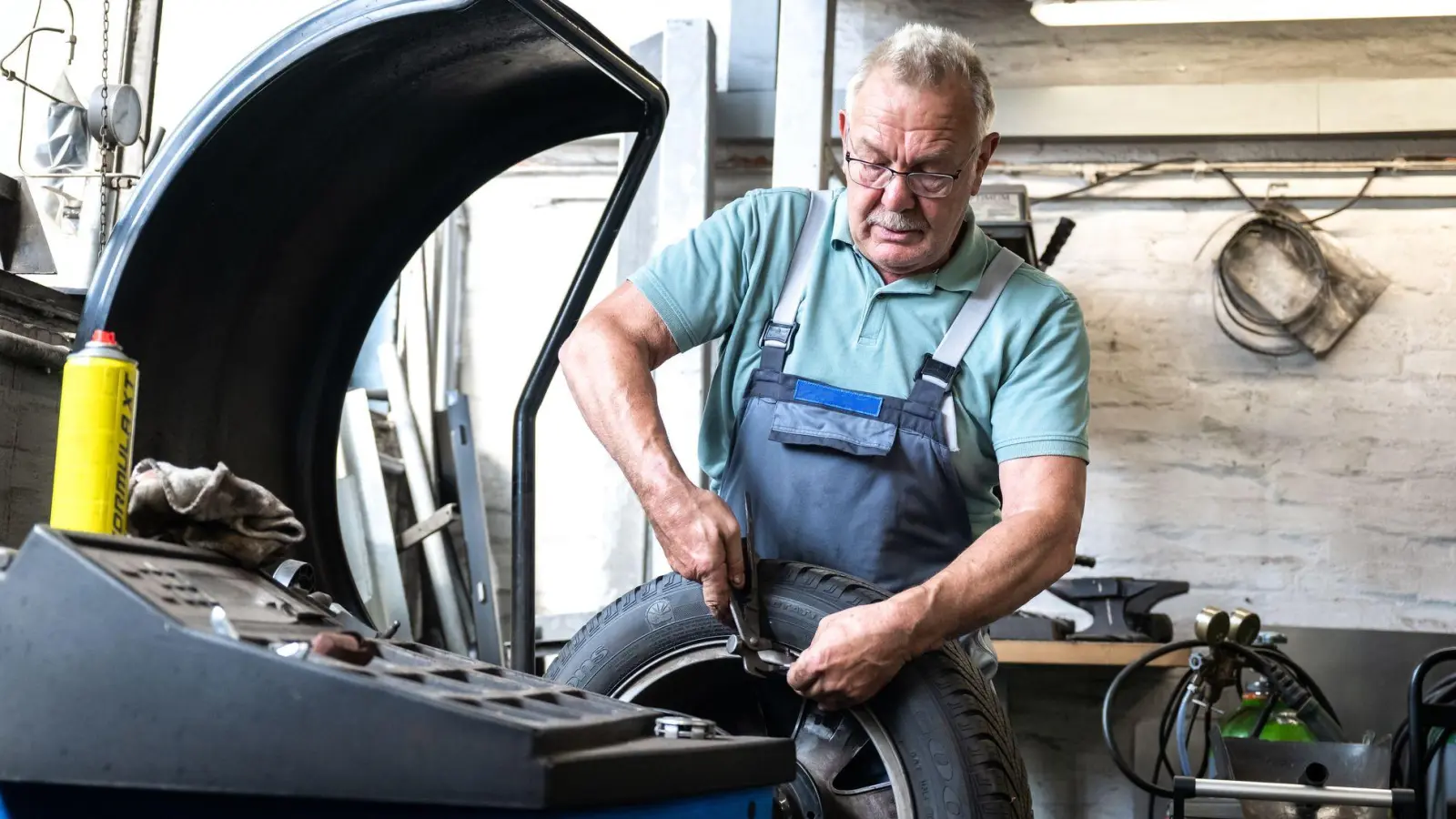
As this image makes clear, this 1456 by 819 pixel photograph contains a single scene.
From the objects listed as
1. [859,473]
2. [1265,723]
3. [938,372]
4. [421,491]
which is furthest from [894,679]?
[421,491]

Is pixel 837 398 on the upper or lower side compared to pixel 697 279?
lower

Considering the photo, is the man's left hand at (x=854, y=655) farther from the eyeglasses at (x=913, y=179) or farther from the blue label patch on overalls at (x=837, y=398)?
the eyeglasses at (x=913, y=179)

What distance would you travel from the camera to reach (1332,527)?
4.10m

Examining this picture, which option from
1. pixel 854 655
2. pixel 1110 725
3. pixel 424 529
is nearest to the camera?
pixel 854 655

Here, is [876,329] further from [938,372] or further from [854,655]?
[854,655]

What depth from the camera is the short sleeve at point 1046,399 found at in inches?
66.3

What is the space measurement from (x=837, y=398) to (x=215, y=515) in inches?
31.3

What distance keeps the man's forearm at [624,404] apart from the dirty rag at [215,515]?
1.49 ft

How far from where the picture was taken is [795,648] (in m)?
1.43

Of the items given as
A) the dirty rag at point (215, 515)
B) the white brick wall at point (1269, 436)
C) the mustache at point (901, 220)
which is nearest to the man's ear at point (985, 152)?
the mustache at point (901, 220)

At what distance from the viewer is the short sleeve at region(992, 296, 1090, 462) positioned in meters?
1.68

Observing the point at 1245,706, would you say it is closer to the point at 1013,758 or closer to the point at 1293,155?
the point at 1293,155

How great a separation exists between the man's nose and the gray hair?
4.9 inches

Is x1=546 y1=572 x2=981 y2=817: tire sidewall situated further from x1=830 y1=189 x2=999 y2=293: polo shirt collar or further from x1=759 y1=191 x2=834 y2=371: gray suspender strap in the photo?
x1=830 y1=189 x2=999 y2=293: polo shirt collar
